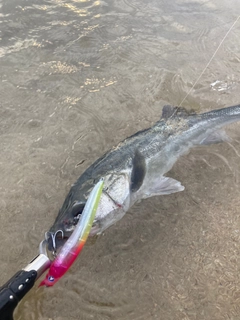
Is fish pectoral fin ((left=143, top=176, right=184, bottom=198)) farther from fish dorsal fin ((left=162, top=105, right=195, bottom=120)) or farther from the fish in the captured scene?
fish dorsal fin ((left=162, top=105, right=195, bottom=120))

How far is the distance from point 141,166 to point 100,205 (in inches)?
26.9

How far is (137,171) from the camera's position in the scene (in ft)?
11.2

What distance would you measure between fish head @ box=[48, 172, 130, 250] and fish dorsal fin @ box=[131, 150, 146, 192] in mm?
67

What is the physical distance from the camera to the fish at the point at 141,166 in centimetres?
302

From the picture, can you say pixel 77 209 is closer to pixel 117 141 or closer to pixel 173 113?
pixel 117 141

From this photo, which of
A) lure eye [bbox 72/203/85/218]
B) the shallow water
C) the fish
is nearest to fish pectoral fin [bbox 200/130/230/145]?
the fish

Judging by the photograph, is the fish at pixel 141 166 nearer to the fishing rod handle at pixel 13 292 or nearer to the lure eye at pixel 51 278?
the lure eye at pixel 51 278

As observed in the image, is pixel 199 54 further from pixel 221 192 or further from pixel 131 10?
pixel 221 192

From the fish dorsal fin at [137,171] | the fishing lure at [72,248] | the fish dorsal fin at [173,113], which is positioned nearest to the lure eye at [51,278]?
the fishing lure at [72,248]

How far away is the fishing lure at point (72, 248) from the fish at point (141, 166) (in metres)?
0.27

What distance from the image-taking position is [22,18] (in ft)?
22.6

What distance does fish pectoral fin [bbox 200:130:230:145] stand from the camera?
13.3ft

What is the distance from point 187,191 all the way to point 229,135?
109cm

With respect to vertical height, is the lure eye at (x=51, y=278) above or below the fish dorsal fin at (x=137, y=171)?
above
